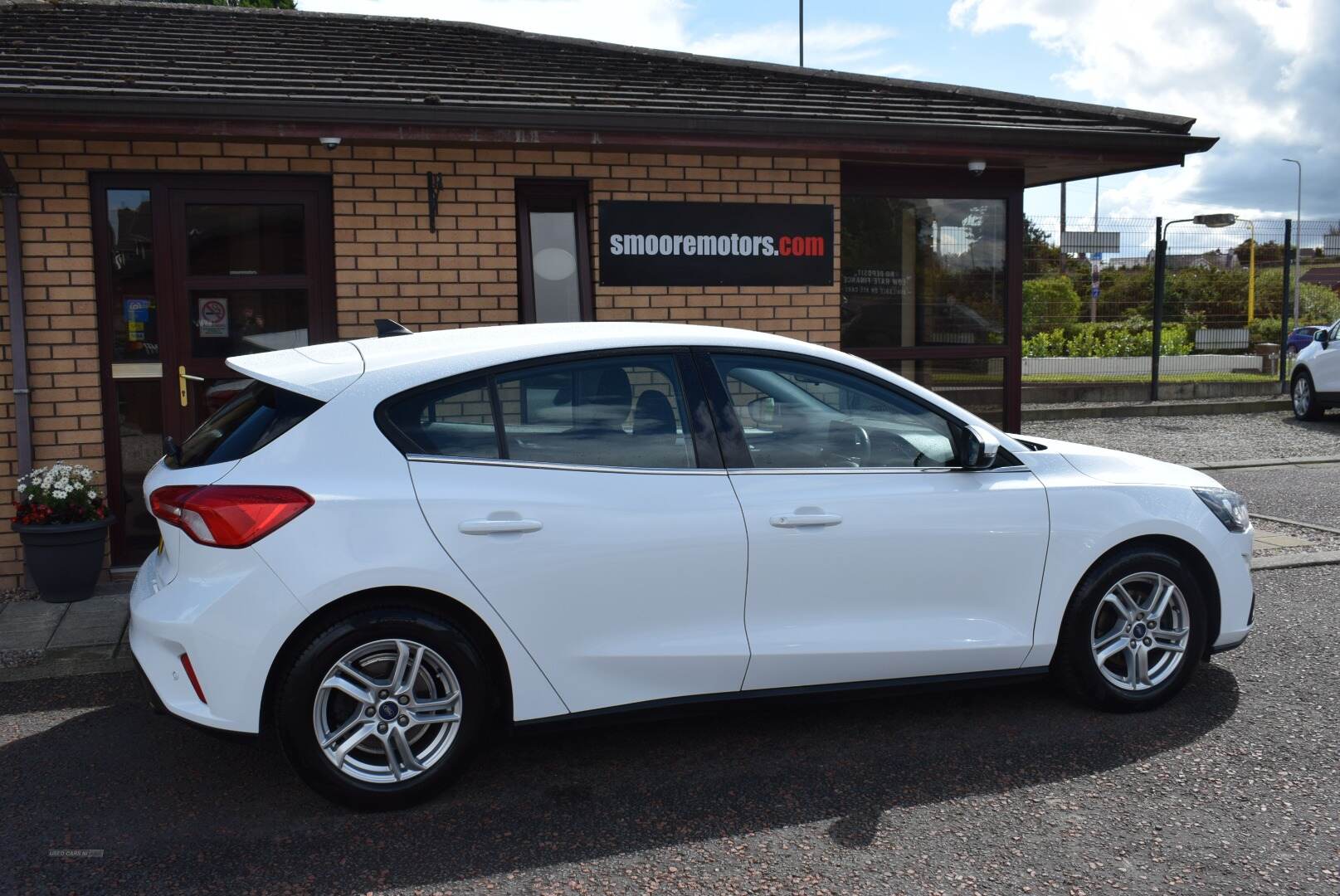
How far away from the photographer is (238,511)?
154 inches

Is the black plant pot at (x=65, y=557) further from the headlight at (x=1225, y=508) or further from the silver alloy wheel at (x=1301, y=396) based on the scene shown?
the silver alloy wheel at (x=1301, y=396)

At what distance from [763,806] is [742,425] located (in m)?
1.33

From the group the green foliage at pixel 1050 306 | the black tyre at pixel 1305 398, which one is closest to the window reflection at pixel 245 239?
the green foliage at pixel 1050 306

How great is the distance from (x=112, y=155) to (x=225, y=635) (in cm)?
441

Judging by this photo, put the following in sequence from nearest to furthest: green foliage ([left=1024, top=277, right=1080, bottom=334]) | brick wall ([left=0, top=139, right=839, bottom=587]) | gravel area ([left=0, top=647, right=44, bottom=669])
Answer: gravel area ([left=0, top=647, right=44, bottom=669])
brick wall ([left=0, top=139, right=839, bottom=587])
green foliage ([left=1024, top=277, right=1080, bottom=334])

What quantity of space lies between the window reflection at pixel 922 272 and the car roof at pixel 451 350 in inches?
168

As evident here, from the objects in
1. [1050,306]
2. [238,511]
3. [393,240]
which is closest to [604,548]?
[238,511]

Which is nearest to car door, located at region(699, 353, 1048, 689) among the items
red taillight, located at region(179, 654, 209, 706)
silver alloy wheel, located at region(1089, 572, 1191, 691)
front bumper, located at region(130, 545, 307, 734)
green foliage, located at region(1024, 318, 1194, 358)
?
silver alloy wheel, located at region(1089, 572, 1191, 691)

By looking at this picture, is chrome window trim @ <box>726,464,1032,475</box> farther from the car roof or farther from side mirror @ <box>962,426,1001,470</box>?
the car roof

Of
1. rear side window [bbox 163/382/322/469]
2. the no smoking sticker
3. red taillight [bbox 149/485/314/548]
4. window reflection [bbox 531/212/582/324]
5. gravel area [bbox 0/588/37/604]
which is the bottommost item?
gravel area [bbox 0/588/37/604]

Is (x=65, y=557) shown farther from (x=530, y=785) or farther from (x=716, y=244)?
(x=716, y=244)

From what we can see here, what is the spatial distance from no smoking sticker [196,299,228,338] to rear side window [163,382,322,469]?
3313mm

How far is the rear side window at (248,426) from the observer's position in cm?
410

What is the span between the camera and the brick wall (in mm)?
7141
